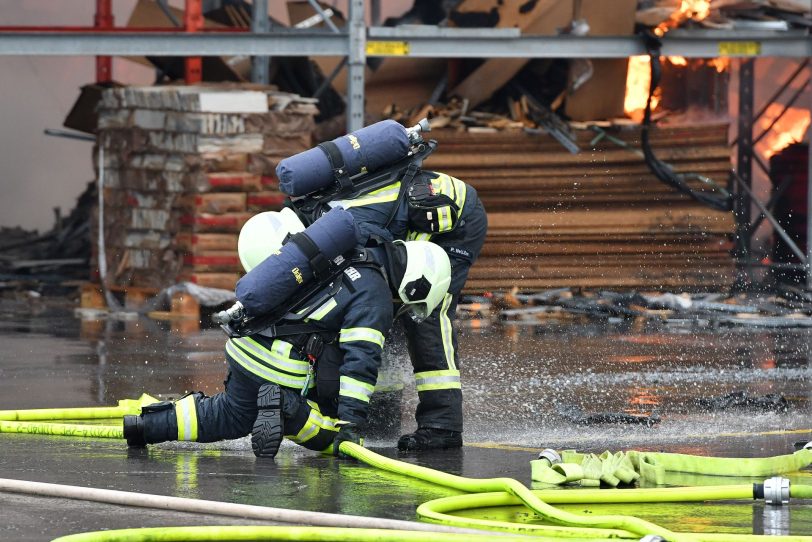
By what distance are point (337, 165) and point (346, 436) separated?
124 cm

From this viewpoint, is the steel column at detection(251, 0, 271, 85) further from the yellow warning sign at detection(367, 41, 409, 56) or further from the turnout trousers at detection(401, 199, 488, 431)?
the turnout trousers at detection(401, 199, 488, 431)

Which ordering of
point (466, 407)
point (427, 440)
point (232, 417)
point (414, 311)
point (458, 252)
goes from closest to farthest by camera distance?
point (232, 417), point (414, 311), point (427, 440), point (458, 252), point (466, 407)

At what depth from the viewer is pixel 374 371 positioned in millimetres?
6754

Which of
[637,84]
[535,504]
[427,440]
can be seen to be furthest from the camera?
[637,84]

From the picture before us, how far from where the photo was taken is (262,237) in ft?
22.7

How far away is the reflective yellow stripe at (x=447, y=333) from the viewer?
7281 millimetres

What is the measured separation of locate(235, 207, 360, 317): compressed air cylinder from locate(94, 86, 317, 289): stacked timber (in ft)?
22.7

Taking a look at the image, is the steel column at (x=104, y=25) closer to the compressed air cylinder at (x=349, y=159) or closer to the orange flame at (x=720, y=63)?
the orange flame at (x=720, y=63)

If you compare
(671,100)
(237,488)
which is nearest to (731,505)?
(237,488)

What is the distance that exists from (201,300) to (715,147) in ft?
17.7

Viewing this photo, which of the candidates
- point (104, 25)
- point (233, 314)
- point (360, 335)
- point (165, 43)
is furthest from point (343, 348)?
point (104, 25)

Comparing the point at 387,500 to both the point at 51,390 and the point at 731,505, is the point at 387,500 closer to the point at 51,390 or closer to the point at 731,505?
the point at 731,505

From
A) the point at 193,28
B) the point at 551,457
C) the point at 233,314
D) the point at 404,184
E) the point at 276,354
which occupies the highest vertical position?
the point at 193,28

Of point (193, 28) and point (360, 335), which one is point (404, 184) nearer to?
point (360, 335)
